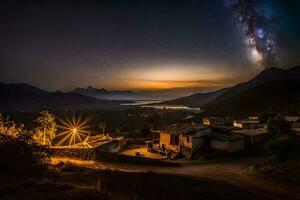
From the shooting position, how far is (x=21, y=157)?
18.9 m

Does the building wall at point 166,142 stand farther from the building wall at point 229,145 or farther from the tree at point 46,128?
the tree at point 46,128

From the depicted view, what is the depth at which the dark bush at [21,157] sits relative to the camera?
57.4ft

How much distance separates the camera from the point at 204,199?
55.9 feet

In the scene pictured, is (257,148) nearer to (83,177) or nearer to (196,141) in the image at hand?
(196,141)

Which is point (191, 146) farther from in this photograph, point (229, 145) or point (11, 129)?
point (11, 129)

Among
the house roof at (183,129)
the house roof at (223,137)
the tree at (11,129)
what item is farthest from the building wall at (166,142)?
the tree at (11,129)

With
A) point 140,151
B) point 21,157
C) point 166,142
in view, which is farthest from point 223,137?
point 21,157

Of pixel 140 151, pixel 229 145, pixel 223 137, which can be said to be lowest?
pixel 140 151

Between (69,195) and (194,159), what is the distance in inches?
1318

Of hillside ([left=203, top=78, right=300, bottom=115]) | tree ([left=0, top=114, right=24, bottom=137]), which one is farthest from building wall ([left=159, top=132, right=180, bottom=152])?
hillside ([left=203, top=78, right=300, bottom=115])

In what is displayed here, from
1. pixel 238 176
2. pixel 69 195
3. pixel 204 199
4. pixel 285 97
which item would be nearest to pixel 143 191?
pixel 204 199

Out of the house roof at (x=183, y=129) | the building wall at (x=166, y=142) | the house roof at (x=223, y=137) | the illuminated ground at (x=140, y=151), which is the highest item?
the house roof at (x=183, y=129)

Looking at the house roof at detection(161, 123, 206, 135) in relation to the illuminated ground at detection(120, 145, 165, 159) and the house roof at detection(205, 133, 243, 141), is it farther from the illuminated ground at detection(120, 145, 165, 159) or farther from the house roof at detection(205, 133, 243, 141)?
the illuminated ground at detection(120, 145, 165, 159)

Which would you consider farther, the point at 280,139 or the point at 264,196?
the point at 280,139
